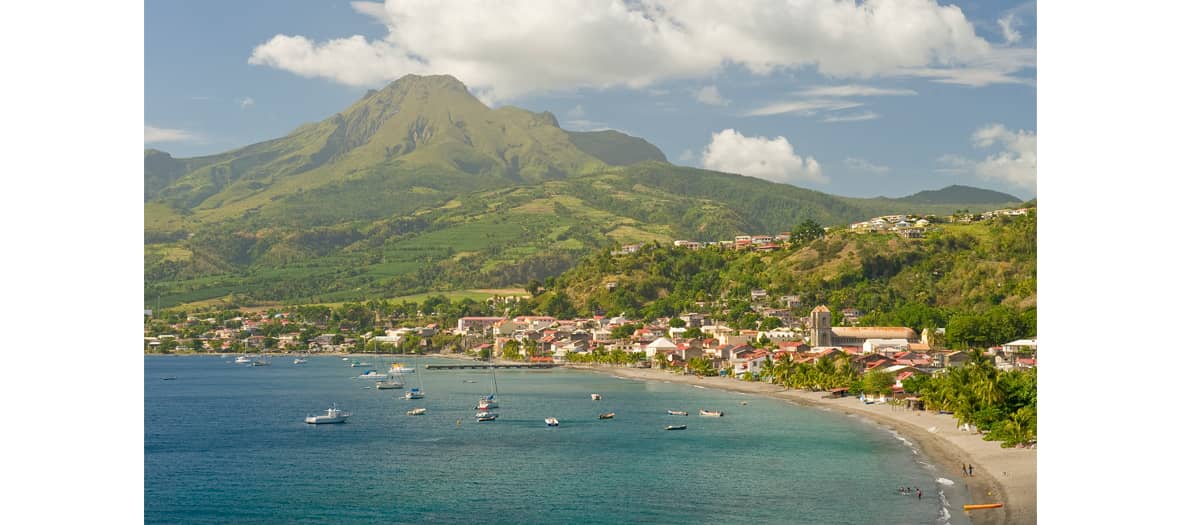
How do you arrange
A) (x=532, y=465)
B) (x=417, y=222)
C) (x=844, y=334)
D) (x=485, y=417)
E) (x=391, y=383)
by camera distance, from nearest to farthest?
(x=532, y=465), (x=485, y=417), (x=391, y=383), (x=844, y=334), (x=417, y=222)

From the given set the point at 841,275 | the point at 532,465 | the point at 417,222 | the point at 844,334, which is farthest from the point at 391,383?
the point at 417,222

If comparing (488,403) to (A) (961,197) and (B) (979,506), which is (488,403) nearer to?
(B) (979,506)

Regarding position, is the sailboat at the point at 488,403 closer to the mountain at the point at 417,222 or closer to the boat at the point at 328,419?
the boat at the point at 328,419

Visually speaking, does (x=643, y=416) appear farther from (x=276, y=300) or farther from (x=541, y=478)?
(x=276, y=300)

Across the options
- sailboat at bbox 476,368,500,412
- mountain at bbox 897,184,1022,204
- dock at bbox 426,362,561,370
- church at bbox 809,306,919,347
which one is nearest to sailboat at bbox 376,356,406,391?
sailboat at bbox 476,368,500,412

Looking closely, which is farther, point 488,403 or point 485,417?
point 488,403

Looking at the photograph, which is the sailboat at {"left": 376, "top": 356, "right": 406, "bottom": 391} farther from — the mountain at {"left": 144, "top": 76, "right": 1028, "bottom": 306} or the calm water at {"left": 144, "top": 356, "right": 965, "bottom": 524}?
the mountain at {"left": 144, "top": 76, "right": 1028, "bottom": 306}
